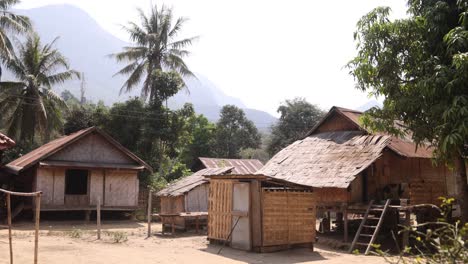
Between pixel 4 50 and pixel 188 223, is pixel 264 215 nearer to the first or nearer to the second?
pixel 188 223

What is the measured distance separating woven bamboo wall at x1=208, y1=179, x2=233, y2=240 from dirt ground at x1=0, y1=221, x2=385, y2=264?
495mm

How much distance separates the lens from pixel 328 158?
59.2 feet

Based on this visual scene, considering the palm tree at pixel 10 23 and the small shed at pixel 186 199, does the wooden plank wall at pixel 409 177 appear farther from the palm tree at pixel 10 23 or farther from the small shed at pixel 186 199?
the palm tree at pixel 10 23

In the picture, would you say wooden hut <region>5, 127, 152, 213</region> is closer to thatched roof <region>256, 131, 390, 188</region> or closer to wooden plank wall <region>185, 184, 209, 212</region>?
wooden plank wall <region>185, 184, 209, 212</region>

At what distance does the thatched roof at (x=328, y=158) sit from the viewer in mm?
16281

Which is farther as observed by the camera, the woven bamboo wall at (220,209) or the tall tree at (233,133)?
the tall tree at (233,133)

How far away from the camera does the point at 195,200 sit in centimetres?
2011

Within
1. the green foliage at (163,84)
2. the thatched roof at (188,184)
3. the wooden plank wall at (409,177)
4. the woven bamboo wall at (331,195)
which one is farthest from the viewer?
the green foliage at (163,84)

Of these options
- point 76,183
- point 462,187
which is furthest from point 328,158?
point 76,183

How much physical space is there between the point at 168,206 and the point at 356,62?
1111 centimetres

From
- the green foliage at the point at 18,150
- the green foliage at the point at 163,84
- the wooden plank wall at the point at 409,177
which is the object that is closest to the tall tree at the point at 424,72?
the wooden plank wall at the point at 409,177

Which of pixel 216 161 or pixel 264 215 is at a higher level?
pixel 216 161

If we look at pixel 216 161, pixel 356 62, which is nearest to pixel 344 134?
pixel 356 62

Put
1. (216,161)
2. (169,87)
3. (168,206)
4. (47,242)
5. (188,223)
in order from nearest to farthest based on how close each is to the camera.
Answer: (47,242) < (188,223) < (168,206) < (169,87) < (216,161)
